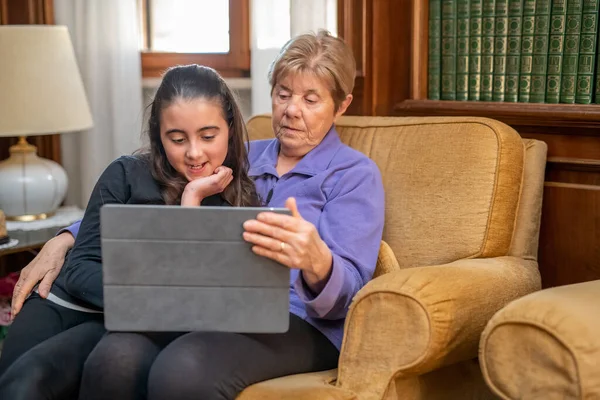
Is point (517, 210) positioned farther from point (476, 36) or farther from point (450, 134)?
point (476, 36)

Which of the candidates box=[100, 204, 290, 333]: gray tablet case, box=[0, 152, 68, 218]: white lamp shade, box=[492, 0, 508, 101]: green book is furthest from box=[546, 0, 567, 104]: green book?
box=[0, 152, 68, 218]: white lamp shade

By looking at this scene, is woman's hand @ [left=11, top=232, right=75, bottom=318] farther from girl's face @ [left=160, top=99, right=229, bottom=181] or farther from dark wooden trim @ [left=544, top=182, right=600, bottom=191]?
dark wooden trim @ [left=544, top=182, right=600, bottom=191]

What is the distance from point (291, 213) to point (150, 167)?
1.43 ft

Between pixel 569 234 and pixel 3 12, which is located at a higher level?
pixel 3 12

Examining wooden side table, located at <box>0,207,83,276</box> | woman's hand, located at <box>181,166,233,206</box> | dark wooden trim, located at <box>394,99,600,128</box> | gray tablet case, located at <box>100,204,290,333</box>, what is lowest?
wooden side table, located at <box>0,207,83,276</box>

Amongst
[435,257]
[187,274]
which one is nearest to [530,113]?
[435,257]

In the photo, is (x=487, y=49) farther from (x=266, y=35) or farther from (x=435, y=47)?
(x=266, y=35)

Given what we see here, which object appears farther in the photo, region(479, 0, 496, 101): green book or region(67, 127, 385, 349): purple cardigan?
region(479, 0, 496, 101): green book

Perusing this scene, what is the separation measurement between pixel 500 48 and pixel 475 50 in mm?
75

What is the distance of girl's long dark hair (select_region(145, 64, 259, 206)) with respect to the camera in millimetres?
1689

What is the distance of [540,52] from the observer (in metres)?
2.18

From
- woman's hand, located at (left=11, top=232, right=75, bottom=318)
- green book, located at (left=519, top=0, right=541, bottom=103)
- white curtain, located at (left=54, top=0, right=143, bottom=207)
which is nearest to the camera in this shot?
woman's hand, located at (left=11, top=232, right=75, bottom=318)

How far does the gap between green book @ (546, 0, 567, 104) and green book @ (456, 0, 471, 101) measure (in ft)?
0.79

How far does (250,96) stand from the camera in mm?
3072
